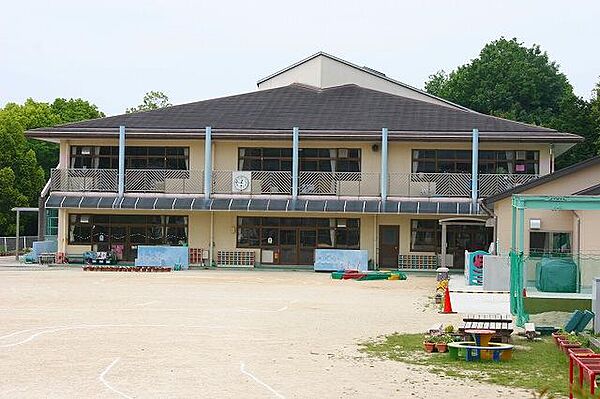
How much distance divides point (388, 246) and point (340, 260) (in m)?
2.70

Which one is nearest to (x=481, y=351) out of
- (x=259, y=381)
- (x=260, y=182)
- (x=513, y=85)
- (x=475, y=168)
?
(x=259, y=381)

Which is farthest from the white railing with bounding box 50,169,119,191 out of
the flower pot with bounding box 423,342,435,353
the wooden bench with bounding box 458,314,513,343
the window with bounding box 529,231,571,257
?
the flower pot with bounding box 423,342,435,353

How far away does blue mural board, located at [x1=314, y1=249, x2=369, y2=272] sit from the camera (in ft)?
111

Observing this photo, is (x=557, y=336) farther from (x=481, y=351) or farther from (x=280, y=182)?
(x=280, y=182)

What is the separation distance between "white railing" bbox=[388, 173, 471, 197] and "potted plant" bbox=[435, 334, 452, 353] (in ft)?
71.3

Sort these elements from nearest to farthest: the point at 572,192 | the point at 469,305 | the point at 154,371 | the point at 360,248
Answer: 1. the point at 154,371
2. the point at 469,305
3. the point at 572,192
4. the point at 360,248

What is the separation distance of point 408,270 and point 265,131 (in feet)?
25.1

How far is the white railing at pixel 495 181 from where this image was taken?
1359 inches

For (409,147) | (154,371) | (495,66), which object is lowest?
(154,371)

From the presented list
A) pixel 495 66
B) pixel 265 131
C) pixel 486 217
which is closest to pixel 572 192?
pixel 486 217

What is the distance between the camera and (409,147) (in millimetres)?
36031

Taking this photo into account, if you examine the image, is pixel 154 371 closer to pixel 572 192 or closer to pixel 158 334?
pixel 158 334

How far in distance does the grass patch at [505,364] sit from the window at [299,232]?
71.1 ft

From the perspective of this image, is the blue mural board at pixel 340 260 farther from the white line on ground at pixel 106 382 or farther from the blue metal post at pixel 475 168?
the white line on ground at pixel 106 382
